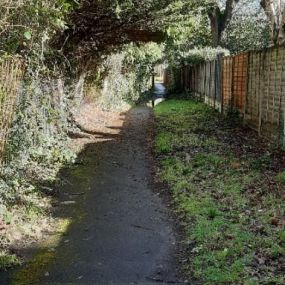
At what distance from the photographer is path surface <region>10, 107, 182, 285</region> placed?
5.04 meters

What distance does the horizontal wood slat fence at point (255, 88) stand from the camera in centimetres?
1064

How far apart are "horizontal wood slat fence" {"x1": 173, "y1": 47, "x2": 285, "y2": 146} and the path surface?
3.13m

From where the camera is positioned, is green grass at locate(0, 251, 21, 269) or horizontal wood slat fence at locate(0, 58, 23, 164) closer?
green grass at locate(0, 251, 21, 269)

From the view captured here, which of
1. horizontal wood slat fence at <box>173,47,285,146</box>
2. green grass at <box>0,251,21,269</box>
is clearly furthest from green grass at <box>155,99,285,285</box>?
→ green grass at <box>0,251,21,269</box>

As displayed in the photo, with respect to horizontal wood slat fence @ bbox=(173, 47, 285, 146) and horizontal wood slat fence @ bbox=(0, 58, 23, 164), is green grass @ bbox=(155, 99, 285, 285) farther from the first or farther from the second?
horizontal wood slat fence @ bbox=(0, 58, 23, 164)

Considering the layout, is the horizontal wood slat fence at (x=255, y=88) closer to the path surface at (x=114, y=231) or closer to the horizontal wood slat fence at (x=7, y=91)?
the path surface at (x=114, y=231)

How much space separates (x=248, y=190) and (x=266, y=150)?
3.10m

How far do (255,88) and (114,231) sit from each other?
7.82m

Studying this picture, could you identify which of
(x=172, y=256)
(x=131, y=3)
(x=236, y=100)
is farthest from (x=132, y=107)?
(x=172, y=256)

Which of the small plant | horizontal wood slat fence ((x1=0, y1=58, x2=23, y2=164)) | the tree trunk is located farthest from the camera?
the tree trunk

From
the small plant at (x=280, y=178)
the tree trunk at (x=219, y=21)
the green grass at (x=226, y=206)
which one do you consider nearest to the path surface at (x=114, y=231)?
the green grass at (x=226, y=206)

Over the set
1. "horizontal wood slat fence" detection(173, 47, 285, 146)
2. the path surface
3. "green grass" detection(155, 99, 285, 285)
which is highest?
"horizontal wood slat fence" detection(173, 47, 285, 146)

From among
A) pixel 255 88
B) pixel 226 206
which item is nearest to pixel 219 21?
pixel 255 88

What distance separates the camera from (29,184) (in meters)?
7.42
